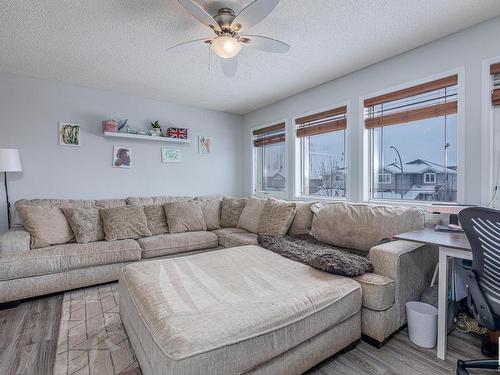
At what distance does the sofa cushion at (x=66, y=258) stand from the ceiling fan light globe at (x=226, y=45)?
2.24 m

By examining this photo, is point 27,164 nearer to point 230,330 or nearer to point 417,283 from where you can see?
point 230,330

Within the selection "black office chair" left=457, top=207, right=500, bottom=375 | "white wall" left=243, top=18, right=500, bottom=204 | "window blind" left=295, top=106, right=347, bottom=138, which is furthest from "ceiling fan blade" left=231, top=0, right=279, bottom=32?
"window blind" left=295, top=106, right=347, bottom=138

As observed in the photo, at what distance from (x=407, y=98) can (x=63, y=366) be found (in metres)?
3.62

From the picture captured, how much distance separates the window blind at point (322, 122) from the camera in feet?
10.8

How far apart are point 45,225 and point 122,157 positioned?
4.55 feet

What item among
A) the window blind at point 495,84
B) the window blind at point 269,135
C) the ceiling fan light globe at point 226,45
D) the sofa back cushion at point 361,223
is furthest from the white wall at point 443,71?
the ceiling fan light globe at point 226,45

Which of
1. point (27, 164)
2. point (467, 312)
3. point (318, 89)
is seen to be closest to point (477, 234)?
point (467, 312)

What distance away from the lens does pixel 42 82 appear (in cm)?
333

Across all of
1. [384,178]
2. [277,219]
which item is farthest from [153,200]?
[384,178]

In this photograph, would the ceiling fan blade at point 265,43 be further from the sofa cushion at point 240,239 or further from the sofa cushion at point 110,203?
the sofa cushion at point 110,203

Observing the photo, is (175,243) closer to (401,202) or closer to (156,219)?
(156,219)

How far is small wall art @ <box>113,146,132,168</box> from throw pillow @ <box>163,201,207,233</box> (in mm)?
905

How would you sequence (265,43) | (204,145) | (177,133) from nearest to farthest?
(265,43) < (177,133) < (204,145)

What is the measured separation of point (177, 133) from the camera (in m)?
4.20
